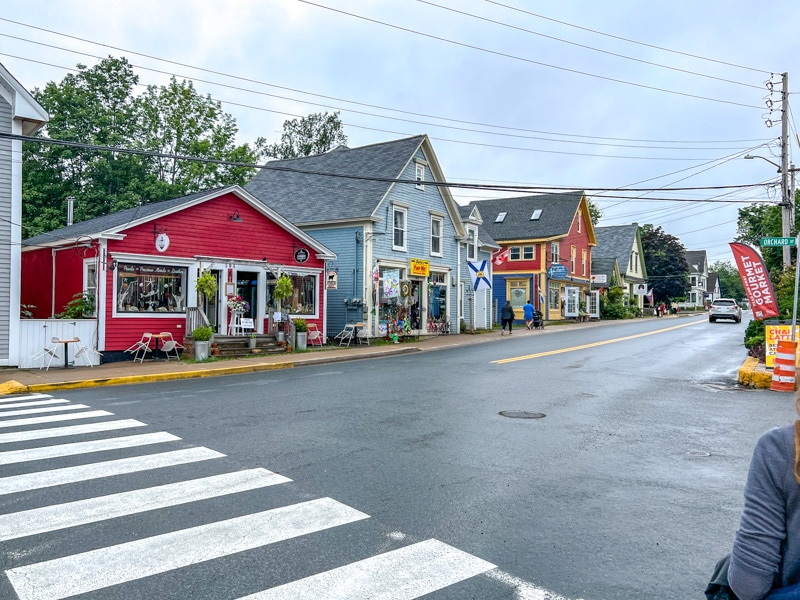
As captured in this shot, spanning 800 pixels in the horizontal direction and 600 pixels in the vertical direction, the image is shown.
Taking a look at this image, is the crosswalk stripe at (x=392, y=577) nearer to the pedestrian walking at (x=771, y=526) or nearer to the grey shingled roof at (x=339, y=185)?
the pedestrian walking at (x=771, y=526)

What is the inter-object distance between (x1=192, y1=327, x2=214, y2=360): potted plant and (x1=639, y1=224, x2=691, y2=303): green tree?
62802 mm

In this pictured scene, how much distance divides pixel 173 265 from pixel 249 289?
11.3ft

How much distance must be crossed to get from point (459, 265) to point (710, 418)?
23.0m

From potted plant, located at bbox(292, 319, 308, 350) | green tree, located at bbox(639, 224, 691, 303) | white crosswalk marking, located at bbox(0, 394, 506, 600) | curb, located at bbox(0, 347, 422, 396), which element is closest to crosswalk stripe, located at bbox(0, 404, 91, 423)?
curb, located at bbox(0, 347, 422, 396)

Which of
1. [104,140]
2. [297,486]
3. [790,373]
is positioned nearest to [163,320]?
[297,486]

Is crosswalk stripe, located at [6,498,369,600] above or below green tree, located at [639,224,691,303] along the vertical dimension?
below

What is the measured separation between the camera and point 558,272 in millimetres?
40938

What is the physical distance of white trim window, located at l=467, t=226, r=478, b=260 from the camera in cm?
3403

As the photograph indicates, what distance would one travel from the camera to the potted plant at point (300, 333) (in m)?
21.3

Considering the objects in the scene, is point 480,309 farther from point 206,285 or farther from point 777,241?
point 777,241

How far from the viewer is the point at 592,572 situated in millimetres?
3959

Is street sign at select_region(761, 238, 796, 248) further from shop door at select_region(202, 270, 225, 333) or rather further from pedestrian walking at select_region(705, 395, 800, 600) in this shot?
shop door at select_region(202, 270, 225, 333)

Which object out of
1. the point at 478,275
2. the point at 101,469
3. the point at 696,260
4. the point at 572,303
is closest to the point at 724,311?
the point at 572,303

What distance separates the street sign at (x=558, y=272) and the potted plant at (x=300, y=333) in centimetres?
2397
